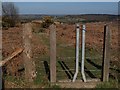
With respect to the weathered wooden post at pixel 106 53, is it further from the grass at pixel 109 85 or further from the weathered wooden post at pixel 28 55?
the weathered wooden post at pixel 28 55

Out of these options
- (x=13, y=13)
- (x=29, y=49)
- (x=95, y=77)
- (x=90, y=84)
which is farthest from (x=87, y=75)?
(x=13, y=13)

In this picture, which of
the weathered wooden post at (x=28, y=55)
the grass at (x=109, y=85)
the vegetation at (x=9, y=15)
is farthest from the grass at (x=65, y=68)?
the vegetation at (x=9, y=15)

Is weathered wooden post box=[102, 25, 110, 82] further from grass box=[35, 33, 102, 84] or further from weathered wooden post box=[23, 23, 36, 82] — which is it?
weathered wooden post box=[23, 23, 36, 82]

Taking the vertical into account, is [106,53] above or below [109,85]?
above

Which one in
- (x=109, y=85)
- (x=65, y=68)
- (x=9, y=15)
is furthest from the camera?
(x=9, y=15)

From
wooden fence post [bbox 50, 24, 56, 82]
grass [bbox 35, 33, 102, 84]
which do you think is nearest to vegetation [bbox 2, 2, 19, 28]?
grass [bbox 35, 33, 102, 84]

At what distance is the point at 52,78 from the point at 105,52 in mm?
1337

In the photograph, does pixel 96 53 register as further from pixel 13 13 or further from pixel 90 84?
pixel 13 13

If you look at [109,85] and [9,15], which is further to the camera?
[9,15]

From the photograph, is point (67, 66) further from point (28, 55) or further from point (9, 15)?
point (9, 15)

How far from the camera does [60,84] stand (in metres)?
7.85

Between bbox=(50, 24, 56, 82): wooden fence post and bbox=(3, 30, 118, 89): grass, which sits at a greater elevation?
bbox=(50, 24, 56, 82): wooden fence post

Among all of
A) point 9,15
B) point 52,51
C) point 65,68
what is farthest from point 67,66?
point 9,15

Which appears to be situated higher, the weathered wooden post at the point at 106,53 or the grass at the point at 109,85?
the weathered wooden post at the point at 106,53
